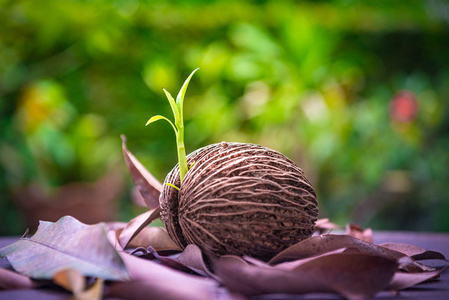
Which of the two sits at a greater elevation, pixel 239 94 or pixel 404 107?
pixel 239 94

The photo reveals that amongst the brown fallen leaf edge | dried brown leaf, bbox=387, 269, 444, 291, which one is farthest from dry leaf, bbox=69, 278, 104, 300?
dried brown leaf, bbox=387, 269, 444, 291

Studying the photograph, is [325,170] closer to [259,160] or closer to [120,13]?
[120,13]

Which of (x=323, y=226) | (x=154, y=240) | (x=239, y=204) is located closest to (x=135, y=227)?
(x=154, y=240)

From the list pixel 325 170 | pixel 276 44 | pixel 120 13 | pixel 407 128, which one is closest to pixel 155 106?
pixel 120 13

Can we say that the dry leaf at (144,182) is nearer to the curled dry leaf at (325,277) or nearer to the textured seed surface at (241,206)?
the textured seed surface at (241,206)

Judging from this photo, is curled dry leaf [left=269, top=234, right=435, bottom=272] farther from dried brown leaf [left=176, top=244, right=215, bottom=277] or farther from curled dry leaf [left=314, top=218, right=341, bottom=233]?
curled dry leaf [left=314, top=218, right=341, bottom=233]

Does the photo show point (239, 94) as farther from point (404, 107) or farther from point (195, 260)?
point (195, 260)

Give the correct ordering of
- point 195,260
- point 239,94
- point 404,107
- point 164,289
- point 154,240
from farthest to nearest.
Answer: point 239,94, point 404,107, point 154,240, point 195,260, point 164,289
